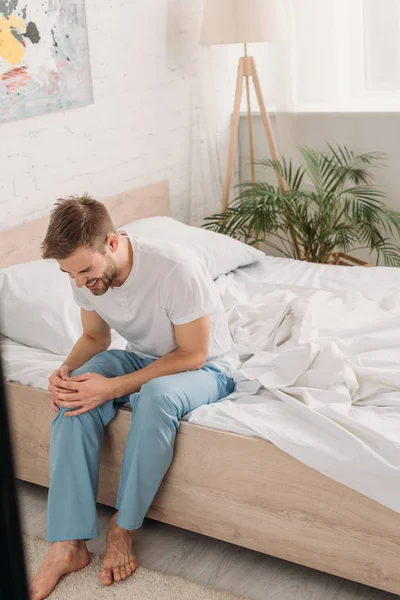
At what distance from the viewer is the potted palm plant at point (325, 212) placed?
10.5 feet

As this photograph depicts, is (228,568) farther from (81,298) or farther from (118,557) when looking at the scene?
(81,298)

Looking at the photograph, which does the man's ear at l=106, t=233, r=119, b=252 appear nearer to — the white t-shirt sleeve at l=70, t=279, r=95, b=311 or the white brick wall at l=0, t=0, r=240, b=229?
the white t-shirt sleeve at l=70, t=279, r=95, b=311

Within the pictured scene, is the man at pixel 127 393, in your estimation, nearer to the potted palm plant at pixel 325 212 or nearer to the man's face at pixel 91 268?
the man's face at pixel 91 268

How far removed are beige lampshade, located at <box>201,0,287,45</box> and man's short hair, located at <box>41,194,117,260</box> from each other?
6.03ft

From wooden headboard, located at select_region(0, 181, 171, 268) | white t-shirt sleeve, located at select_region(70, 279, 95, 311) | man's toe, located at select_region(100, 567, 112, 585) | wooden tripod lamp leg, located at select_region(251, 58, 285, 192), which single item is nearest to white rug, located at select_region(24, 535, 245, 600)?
man's toe, located at select_region(100, 567, 112, 585)

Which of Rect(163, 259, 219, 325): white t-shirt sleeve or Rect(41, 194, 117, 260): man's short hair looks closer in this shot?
Rect(41, 194, 117, 260): man's short hair

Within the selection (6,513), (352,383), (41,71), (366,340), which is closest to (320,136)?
(41,71)

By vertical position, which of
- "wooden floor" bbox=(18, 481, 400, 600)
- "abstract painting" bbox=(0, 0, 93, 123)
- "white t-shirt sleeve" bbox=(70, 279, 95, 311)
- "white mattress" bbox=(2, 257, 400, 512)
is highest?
"abstract painting" bbox=(0, 0, 93, 123)

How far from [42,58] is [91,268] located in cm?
126

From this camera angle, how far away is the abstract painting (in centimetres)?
250

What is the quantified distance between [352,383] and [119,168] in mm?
1672

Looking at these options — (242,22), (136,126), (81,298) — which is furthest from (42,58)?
(81,298)

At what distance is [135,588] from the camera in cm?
175

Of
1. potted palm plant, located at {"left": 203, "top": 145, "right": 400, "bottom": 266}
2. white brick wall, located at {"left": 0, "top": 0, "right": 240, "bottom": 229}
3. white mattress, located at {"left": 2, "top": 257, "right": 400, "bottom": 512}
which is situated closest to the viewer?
white mattress, located at {"left": 2, "top": 257, "right": 400, "bottom": 512}
